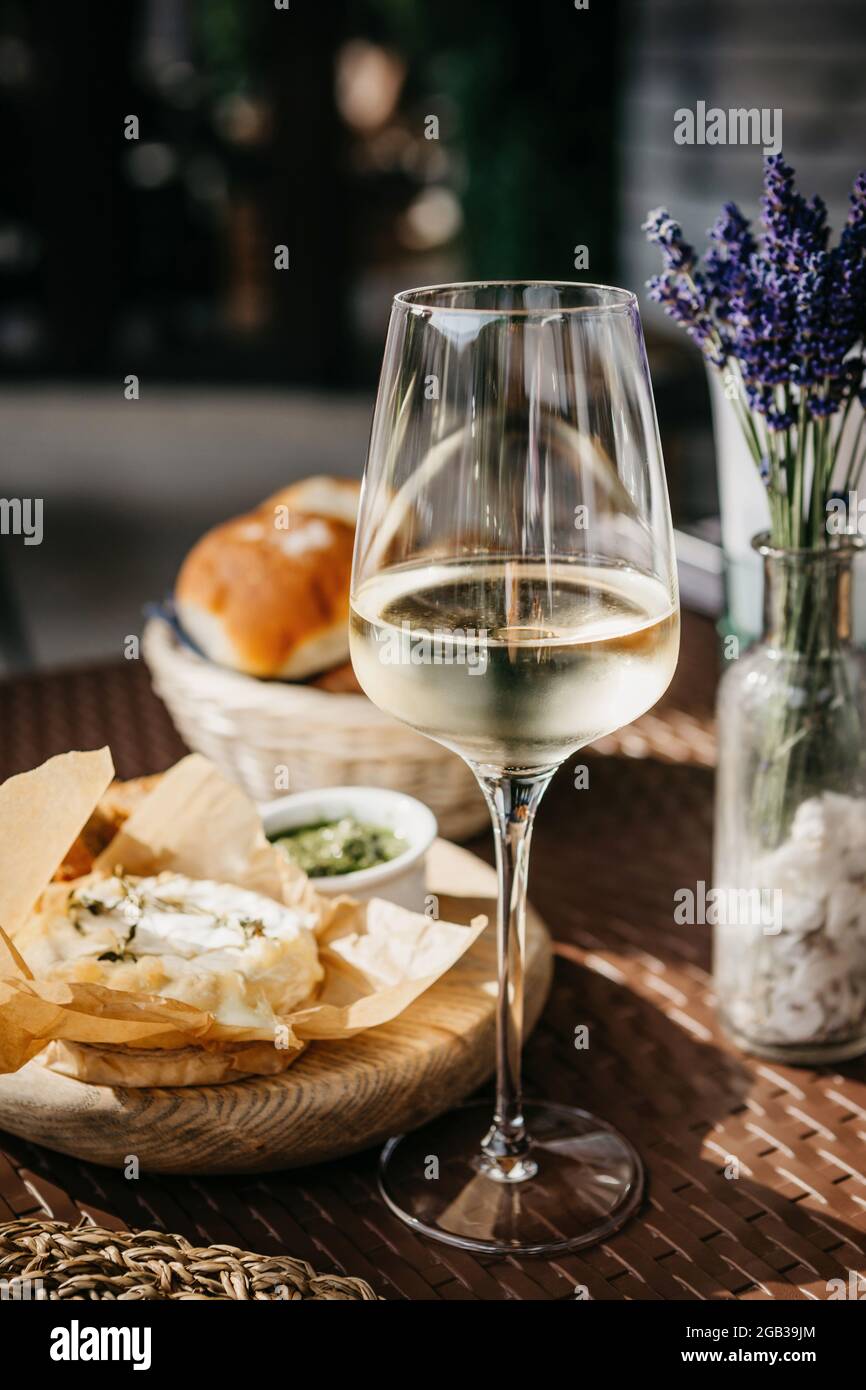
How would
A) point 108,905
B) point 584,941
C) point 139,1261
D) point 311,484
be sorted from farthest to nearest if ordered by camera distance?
point 311,484
point 584,941
point 108,905
point 139,1261

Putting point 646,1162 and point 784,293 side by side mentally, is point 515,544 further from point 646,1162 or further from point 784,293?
point 646,1162

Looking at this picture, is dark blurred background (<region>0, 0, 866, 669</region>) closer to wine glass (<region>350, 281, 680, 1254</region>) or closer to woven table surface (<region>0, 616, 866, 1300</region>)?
woven table surface (<region>0, 616, 866, 1300</region>)

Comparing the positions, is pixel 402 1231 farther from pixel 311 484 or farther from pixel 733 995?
pixel 311 484

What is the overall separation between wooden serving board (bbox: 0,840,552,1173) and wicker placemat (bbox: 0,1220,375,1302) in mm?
97

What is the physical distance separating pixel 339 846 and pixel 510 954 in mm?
255

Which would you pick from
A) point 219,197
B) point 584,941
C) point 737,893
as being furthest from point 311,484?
point 219,197

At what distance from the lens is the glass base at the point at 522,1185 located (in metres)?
0.85

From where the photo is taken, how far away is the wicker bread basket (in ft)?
4.28

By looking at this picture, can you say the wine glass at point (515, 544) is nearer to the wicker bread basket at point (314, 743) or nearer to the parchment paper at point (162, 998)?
the parchment paper at point (162, 998)

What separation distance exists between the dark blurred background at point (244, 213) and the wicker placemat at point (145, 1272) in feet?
12.6

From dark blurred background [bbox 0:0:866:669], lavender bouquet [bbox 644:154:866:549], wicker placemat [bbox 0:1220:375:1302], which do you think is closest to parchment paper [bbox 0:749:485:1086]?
wicker placemat [bbox 0:1220:375:1302]

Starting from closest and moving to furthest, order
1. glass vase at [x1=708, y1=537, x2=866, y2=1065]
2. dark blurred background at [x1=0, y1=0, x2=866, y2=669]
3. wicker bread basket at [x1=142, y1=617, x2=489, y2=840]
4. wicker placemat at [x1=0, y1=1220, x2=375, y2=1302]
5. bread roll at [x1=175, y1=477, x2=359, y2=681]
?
wicker placemat at [x1=0, y1=1220, x2=375, y2=1302], glass vase at [x1=708, y1=537, x2=866, y2=1065], wicker bread basket at [x1=142, y1=617, x2=489, y2=840], bread roll at [x1=175, y1=477, x2=359, y2=681], dark blurred background at [x1=0, y1=0, x2=866, y2=669]

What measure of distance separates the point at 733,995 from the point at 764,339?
440 millimetres

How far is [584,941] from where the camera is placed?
45.0 inches
